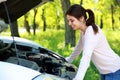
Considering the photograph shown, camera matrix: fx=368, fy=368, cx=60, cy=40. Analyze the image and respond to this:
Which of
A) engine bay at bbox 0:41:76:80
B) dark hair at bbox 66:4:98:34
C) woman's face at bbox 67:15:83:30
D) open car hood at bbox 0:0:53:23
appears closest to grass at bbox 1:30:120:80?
engine bay at bbox 0:41:76:80

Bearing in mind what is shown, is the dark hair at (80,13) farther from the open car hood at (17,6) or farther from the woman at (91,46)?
the open car hood at (17,6)

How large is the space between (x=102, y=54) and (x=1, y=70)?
1.22 meters

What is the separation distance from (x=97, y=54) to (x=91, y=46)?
0.28 meters

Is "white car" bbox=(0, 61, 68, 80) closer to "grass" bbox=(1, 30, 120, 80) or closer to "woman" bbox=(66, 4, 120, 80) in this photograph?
"woman" bbox=(66, 4, 120, 80)

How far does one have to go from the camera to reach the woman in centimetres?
381

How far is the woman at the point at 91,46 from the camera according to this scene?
381 centimetres

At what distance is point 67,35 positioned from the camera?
578 inches

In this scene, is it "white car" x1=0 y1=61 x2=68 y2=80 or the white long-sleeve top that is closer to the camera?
"white car" x1=0 y1=61 x2=68 y2=80

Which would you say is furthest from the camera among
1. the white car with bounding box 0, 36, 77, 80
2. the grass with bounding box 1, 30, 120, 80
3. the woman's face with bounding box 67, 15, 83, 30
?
the grass with bounding box 1, 30, 120, 80

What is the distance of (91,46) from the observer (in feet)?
12.6

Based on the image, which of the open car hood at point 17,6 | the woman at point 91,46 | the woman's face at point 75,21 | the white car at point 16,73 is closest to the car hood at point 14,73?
the white car at point 16,73

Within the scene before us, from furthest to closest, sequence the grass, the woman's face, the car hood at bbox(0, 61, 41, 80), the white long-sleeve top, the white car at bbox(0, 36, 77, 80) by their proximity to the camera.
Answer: the grass → the white car at bbox(0, 36, 77, 80) → the woman's face → the white long-sleeve top → the car hood at bbox(0, 61, 41, 80)

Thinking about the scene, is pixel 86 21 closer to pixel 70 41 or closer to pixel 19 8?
pixel 19 8

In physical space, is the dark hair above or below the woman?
above
